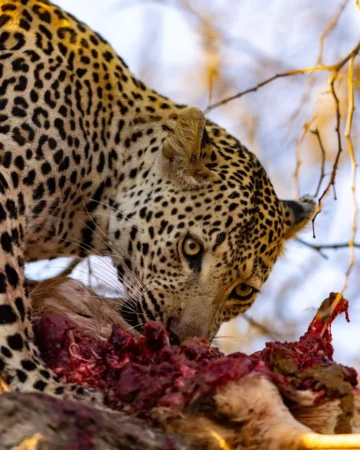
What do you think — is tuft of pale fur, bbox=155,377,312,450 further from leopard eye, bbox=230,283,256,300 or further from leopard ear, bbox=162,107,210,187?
leopard ear, bbox=162,107,210,187

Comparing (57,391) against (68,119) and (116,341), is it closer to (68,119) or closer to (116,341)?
Result: (116,341)

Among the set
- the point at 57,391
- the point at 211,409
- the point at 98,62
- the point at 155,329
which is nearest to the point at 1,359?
the point at 57,391

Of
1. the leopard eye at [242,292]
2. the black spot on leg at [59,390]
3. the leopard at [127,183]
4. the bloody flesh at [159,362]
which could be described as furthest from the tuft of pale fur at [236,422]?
the leopard eye at [242,292]

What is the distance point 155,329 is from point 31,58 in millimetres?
2512

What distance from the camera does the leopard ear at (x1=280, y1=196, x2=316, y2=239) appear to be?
7078 mm

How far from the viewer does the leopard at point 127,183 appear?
5914mm

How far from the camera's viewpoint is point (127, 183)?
6.57 metres

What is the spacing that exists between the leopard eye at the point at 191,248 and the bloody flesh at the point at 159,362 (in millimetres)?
1393

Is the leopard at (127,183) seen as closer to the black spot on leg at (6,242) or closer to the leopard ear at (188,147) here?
the leopard ear at (188,147)

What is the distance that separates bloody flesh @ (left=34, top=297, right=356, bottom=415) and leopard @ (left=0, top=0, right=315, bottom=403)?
108 centimetres

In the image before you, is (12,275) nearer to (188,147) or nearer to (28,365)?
(28,365)

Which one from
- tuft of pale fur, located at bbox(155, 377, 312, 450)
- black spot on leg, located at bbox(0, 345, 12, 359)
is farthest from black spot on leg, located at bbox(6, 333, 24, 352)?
tuft of pale fur, located at bbox(155, 377, 312, 450)

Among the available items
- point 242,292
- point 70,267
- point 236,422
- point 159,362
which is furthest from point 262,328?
point 236,422

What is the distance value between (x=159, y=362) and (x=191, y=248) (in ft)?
6.15
